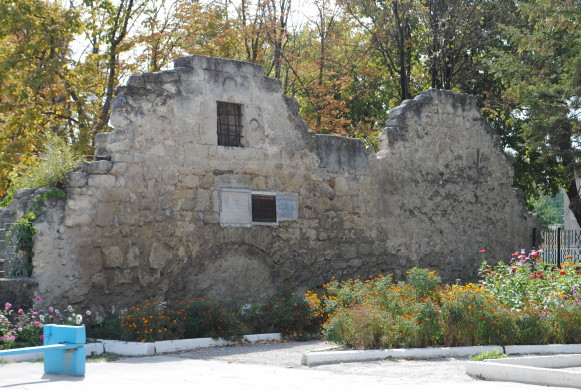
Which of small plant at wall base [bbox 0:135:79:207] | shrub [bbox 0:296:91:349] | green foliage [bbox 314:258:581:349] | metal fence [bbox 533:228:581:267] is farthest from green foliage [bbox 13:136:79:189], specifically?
metal fence [bbox 533:228:581:267]

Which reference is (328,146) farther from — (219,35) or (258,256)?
(219,35)

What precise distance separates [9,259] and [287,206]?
4.70 m

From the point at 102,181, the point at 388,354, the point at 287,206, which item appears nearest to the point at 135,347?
the point at 102,181

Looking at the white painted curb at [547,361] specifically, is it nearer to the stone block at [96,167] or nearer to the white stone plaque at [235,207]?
the white stone plaque at [235,207]

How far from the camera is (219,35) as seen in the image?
901 inches

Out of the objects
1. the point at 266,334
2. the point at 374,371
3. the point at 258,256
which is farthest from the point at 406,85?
the point at 374,371

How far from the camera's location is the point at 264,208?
42.4 ft

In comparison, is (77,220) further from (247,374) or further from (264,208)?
(247,374)

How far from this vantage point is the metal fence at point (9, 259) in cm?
1056

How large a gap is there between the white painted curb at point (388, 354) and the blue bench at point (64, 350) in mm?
2477

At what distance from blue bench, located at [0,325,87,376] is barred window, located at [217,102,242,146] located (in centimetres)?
561

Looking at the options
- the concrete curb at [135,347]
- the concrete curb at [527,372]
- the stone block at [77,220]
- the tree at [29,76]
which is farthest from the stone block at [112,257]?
the tree at [29,76]

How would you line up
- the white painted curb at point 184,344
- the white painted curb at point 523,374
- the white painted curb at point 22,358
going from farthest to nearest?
the white painted curb at point 184,344, the white painted curb at point 22,358, the white painted curb at point 523,374

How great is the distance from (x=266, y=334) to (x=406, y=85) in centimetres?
1481
